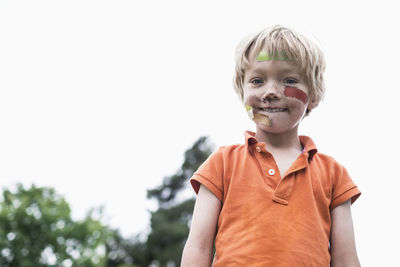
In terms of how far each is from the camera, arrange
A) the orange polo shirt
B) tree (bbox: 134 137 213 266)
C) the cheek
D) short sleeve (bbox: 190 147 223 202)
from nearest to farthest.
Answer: the orange polo shirt, short sleeve (bbox: 190 147 223 202), the cheek, tree (bbox: 134 137 213 266)

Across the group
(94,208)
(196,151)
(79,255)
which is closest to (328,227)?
(196,151)

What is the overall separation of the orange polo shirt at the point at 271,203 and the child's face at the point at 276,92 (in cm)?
16

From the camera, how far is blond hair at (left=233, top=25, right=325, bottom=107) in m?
2.36

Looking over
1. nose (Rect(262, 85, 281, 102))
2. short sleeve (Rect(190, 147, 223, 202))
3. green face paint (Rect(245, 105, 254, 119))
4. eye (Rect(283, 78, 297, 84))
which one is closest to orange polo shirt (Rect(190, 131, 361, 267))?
short sleeve (Rect(190, 147, 223, 202))

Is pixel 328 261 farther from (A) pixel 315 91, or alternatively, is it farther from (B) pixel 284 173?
(A) pixel 315 91

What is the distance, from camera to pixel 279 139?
248 cm

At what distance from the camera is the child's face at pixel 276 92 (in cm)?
235

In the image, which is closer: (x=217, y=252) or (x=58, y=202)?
(x=217, y=252)

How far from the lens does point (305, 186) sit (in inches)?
88.0

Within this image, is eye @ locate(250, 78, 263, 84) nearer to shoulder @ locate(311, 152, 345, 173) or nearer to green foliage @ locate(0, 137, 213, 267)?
shoulder @ locate(311, 152, 345, 173)

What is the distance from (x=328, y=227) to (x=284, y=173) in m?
0.35

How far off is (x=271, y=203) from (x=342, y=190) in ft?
1.40

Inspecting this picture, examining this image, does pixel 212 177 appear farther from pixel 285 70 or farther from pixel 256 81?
pixel 285 70

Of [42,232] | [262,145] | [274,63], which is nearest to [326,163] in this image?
[262,145]
